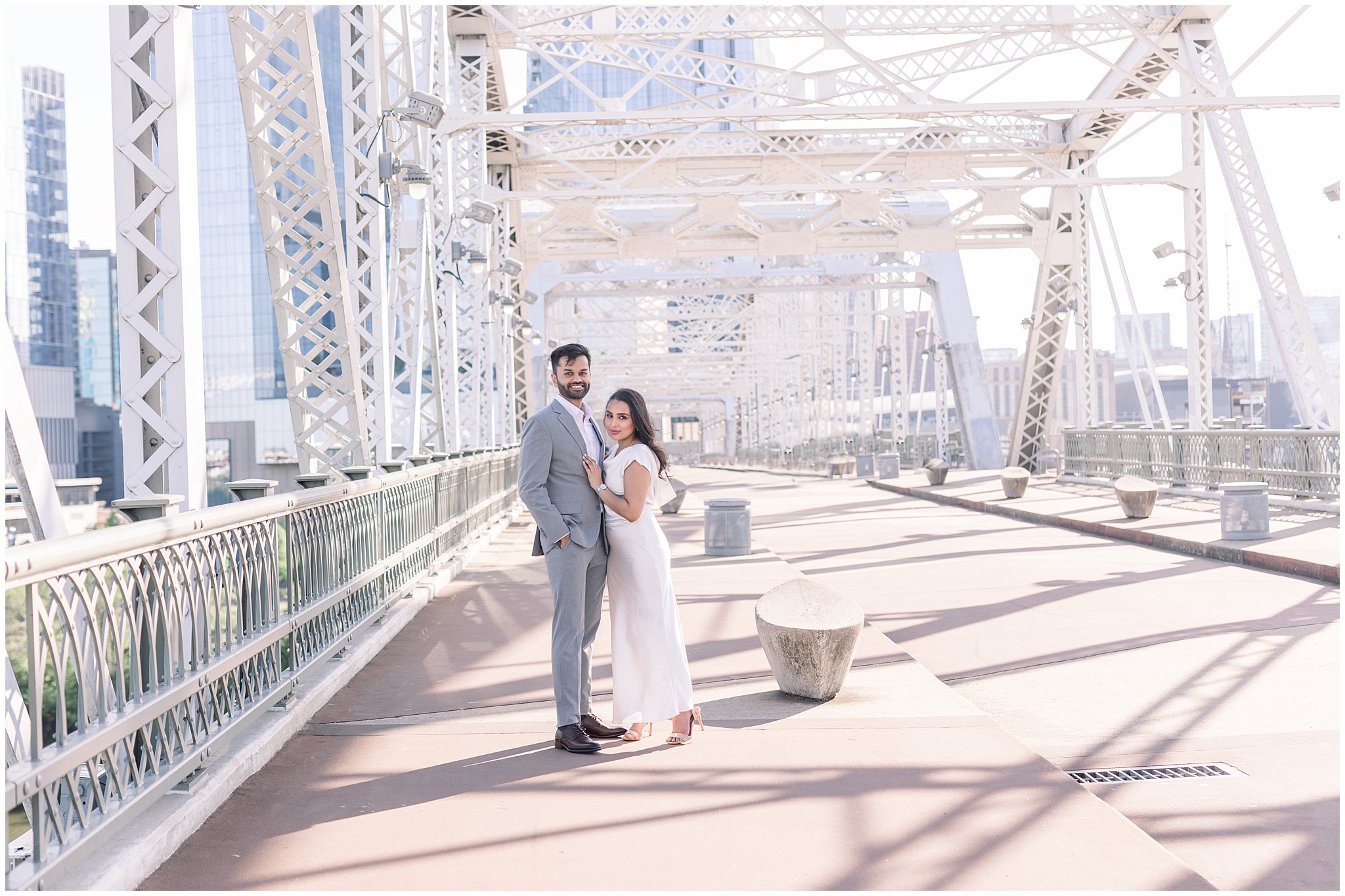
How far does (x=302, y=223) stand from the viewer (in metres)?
9.87

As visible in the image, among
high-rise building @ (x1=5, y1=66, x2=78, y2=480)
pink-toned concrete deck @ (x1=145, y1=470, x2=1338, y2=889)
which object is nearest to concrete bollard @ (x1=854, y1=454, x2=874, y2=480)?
pink-toned concrete deck @ (x1=145, y1=470, x2=1338, y2=889)

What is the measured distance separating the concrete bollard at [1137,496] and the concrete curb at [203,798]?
41.9ft

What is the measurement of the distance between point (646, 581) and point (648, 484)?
0.46 meters

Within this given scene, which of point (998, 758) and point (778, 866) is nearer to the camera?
point (778, 866)

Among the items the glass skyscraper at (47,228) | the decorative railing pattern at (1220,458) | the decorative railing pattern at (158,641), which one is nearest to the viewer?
the decorative railing pattern at (158,641)

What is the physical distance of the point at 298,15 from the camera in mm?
8766

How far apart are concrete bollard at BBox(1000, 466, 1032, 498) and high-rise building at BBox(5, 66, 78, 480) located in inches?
2565

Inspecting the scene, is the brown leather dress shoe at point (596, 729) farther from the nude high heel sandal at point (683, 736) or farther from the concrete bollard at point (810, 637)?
the concrete bollard at point (810, 637)

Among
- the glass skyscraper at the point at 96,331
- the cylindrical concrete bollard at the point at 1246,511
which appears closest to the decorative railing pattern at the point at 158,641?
the cylindrical concrete bollard at the point at 1246,511

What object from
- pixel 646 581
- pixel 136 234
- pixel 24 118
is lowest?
pixel 646 581

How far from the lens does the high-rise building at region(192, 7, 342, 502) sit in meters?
84.2

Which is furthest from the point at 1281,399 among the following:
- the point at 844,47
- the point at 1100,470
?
the point at 844,47

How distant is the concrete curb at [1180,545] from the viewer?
12.0m

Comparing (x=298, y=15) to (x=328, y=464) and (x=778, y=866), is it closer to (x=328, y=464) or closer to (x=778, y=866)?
(x=328, y=464)
